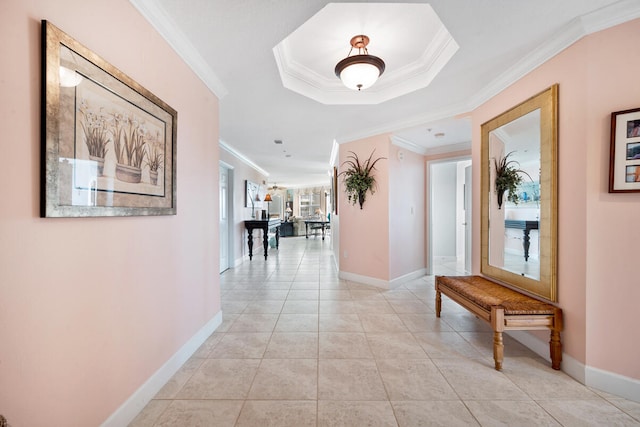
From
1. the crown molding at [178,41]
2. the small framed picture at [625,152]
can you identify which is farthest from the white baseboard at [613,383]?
the crown molding at [178,41]

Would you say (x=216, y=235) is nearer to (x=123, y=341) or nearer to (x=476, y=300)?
(x=123, y=341)

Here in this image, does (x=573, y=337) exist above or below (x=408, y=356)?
above

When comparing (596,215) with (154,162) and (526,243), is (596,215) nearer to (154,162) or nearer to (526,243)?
(526,243)

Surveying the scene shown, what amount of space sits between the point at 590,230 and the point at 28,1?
3.11 m

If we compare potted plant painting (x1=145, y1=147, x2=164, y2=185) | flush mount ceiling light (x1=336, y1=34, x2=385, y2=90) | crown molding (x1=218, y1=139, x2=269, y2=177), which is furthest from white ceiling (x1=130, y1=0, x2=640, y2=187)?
crown molding (x1=218, y1=139, x2=269, y2=177)

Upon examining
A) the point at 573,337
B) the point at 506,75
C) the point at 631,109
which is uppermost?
the point at 506,75

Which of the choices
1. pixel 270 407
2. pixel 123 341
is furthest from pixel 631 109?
pixel 123 341

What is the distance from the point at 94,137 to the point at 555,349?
3162mm

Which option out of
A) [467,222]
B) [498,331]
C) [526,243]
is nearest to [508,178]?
[526,243]

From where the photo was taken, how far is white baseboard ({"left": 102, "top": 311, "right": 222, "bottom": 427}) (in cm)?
135

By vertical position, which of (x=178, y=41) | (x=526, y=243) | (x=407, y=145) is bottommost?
(x=526, y=243)

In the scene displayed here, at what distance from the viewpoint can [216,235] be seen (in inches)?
103

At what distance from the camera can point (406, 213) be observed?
410cm

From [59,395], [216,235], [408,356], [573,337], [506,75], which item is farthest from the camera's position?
[216,235]
